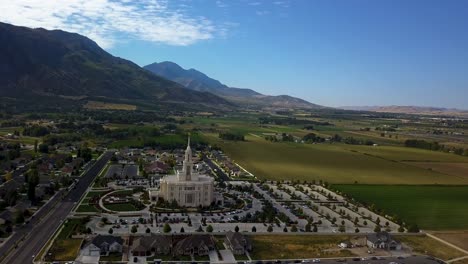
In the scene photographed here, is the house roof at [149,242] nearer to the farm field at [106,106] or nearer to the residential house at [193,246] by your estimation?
the residential house at [193,246]

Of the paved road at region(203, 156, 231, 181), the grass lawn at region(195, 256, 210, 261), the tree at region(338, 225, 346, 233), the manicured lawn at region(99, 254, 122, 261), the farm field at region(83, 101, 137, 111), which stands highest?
the farm field at region(83, 101, 137, 111)

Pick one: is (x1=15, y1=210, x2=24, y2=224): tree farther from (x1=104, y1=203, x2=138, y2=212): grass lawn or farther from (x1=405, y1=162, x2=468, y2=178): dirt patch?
(x1=405, y1=162, x2=468, y2=178): dirt patch

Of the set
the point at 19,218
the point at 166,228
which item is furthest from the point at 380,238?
the point at 19,218

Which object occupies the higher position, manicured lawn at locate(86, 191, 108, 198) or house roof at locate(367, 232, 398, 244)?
house roof at locate(367, 232, 398, 244)

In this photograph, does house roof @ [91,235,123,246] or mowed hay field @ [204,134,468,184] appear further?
mowed hay field @ [204,134,468,184]

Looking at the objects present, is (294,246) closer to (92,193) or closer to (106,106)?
(92,193)

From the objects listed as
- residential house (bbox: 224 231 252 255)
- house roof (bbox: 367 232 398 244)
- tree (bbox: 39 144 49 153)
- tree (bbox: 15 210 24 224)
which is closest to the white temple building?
residential house (bbox: 224 231 252 255)

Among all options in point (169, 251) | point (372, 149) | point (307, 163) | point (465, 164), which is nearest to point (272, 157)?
point (307, 163)
